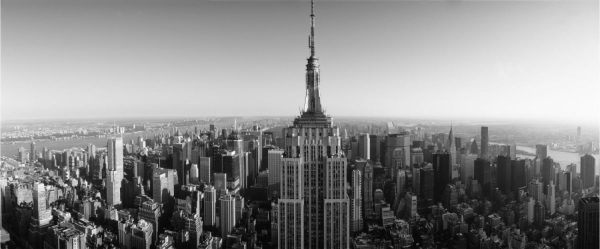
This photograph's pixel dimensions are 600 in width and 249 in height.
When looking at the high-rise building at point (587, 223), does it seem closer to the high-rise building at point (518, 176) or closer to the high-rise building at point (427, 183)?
the high-rise building at point (518, 176)

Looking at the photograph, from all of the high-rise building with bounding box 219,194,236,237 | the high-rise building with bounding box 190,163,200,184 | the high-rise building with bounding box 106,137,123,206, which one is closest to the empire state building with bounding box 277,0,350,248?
the high-rise building with bounding box 219,194,236,237

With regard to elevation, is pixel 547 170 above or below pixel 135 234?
above

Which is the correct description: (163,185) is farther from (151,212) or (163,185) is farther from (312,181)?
(312,181)

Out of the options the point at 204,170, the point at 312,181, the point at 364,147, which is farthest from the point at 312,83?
the point at 204,170

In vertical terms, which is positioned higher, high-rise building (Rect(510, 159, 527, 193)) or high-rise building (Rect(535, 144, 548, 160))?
high-rise building (Rect(535, 144, 548, 160))

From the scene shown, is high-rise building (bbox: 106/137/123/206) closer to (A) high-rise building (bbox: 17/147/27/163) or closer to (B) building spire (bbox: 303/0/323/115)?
(A) high-rise building (bbox: 17/147/27/163)

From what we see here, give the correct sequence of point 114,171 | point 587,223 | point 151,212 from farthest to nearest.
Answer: point 114,171
point 151,212
point 587,223
